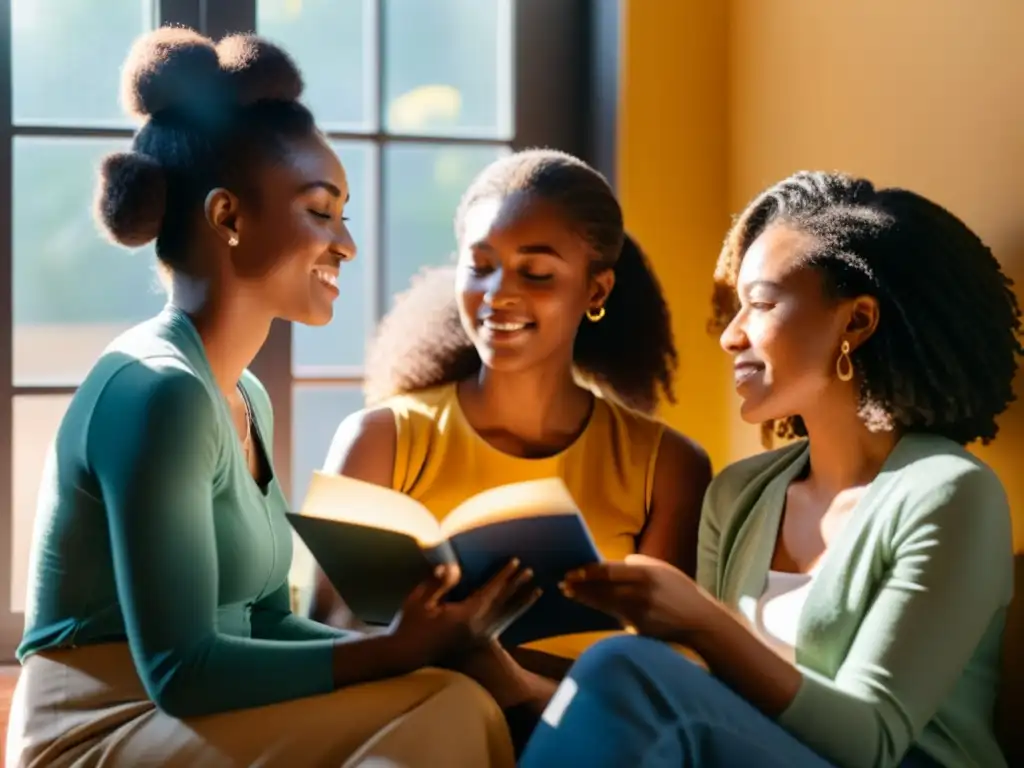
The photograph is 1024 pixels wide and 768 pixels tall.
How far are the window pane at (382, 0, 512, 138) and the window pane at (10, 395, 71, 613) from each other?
2.24 ft

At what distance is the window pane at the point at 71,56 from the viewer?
1868 millimetres

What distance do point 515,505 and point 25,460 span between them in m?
1.11

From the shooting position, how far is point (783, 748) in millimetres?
1086

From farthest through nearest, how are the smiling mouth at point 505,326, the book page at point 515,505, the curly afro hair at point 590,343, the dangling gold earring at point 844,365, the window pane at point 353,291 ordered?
the window pane at point 353,291 < the curly afro hair at point 590,343 < the smiling mouth at point 505,326 < the dangling gold earring at point 844,365 < the book page at point 515,505

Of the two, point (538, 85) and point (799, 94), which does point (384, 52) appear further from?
point (799, 94)

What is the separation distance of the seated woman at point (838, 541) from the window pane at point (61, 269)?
1002 millimetres

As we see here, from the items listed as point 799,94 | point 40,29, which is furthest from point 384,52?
point 799,94

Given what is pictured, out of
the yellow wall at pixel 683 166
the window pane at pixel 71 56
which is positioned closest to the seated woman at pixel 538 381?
the yellow wall at pixel 683 166

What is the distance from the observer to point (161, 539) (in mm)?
1047

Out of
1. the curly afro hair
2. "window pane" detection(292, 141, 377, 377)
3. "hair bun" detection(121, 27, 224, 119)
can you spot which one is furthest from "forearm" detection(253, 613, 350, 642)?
"window pane" detection(292, 141, 377, 377)

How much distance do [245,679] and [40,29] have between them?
1.21 metres

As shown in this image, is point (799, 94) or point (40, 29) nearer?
point (799, 94)

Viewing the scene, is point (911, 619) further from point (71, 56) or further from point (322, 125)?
point (71, 56)

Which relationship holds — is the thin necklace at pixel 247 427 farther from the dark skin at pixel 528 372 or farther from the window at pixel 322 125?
the window at pixel 322 125
